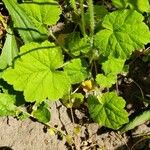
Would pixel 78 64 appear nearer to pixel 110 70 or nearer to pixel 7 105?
pixel 110 70

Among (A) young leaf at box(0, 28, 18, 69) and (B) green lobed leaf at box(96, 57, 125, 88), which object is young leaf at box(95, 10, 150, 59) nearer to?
(B) green lobed leaf at box(96, 57, 125, 88)

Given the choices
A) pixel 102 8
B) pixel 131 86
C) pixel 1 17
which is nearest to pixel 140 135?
pixel 131 86

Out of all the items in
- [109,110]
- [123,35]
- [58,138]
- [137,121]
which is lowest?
[58,138]

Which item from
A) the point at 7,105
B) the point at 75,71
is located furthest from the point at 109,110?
the point at 7,105

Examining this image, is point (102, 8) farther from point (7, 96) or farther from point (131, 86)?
point (7, 96)

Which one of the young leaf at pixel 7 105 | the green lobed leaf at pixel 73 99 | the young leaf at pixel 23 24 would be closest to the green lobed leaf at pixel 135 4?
the young leaf at pixel 23 24
